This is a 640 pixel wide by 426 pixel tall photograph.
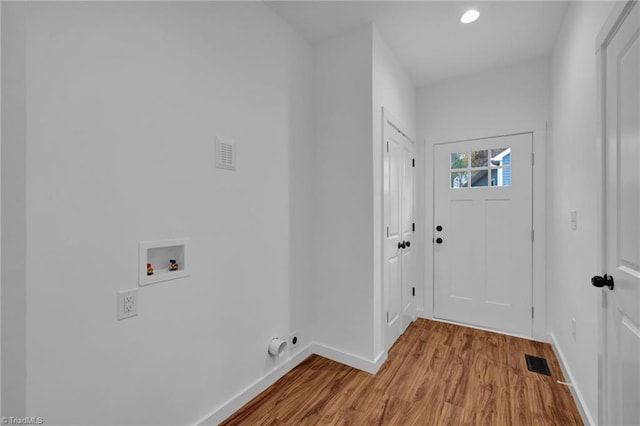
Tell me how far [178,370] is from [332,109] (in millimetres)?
2124

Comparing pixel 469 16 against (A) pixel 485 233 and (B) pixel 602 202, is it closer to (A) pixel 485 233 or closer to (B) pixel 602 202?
(B) pixel 602 202

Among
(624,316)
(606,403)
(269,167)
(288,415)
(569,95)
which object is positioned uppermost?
(569,95)

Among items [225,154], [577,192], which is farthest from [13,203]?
[577,192]

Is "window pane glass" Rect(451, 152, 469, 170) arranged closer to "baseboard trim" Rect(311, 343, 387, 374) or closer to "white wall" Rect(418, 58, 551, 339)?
"white wall" Rect(418, 58, 551, 339)

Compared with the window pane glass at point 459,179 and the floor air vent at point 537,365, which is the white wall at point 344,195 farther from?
the window pane glass at point 459,179

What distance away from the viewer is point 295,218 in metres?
2.39

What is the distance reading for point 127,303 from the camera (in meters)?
1.33

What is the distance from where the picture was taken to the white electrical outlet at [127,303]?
130 cm

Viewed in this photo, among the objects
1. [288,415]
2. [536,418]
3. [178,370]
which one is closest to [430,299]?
[536,418]

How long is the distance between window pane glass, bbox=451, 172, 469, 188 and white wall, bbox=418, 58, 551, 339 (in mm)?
229

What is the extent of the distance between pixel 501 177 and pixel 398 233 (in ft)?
4.05

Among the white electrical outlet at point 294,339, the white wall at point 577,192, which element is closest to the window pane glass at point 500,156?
the white wall at point 577,192

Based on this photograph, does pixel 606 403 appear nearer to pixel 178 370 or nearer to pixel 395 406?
pixel 395 406

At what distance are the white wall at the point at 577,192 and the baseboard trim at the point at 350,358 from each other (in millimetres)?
1242
